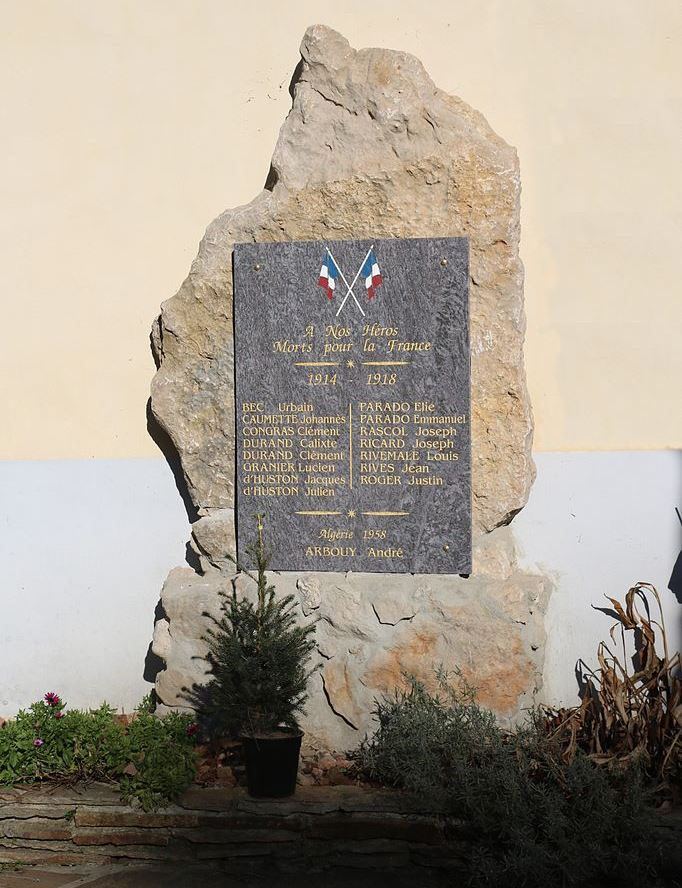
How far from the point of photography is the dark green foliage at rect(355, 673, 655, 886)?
385 centimetres

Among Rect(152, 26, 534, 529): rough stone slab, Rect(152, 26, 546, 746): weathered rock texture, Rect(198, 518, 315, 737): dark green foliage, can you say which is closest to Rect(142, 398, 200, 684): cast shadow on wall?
Rect(152, 26, 546, 746): weathered rock texture

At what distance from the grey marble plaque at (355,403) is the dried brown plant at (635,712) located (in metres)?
0.78

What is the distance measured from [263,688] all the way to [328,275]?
73.2 inches

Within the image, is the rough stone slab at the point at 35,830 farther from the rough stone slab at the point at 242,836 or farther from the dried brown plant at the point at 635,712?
the dried brown plant at the point at 635,712

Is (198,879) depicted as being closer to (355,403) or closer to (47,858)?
(47,858)

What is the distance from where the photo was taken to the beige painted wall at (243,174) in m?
5.11

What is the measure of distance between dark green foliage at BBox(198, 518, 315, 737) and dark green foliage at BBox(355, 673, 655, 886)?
457 millimetres

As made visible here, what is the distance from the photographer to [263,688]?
4.37m

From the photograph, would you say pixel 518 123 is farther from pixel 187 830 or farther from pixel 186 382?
pixel 187 830

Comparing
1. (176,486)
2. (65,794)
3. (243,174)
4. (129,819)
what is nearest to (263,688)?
(129,819)

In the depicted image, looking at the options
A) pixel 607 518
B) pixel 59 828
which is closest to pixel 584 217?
pixel 607 518

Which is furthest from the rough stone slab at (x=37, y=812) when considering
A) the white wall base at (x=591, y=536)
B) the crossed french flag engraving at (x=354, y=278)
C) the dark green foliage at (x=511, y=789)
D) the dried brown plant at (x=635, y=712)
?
the crossed french flag engraving at (x=354, y=278)

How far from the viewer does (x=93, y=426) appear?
5.38 metres

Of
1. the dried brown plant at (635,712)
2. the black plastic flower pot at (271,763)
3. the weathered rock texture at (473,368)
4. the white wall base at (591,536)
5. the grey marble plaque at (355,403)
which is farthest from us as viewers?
the white wall base at (591,536)
